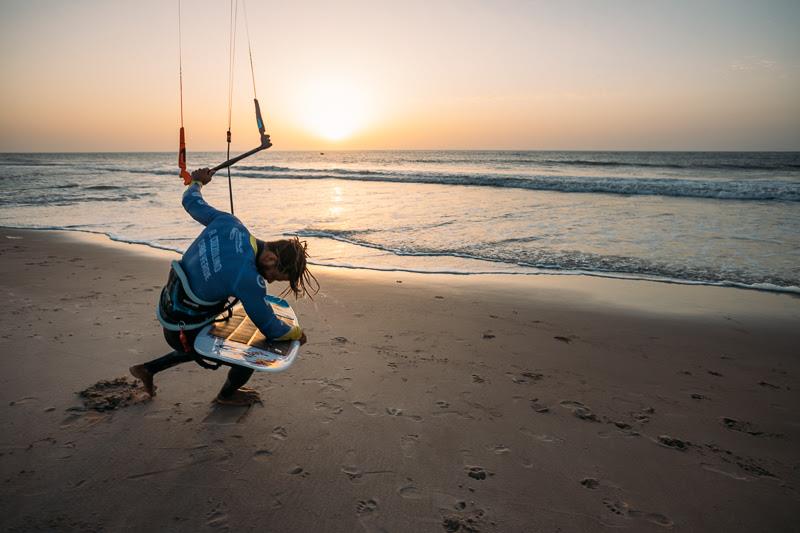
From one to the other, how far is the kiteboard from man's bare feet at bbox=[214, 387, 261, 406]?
0.56m

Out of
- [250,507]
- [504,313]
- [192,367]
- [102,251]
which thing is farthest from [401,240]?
[250,507]

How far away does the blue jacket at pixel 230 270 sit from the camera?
279 cm

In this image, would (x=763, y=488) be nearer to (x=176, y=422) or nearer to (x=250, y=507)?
(x=250, y=507)

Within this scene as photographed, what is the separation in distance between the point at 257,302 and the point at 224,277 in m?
0.25

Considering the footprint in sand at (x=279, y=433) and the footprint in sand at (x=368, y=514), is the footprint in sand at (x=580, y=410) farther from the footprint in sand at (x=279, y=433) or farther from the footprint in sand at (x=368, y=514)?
the footprint in sand at (x=279, y=433)

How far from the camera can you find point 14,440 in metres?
2.98

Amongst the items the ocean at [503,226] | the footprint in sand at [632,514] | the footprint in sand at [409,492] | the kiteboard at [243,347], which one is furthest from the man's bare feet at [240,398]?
the ocean at [503,226]

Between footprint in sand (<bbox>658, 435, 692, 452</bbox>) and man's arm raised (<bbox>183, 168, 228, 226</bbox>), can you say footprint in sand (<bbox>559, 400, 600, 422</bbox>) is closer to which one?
footprint in sand (<bbox>658, 435, 692, 452</bbox>)

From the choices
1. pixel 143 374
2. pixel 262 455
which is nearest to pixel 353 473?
pixel 262 455

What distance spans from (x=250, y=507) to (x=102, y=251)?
8223mm

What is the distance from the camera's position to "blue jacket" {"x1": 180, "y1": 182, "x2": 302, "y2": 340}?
Answer: 279 centimetres

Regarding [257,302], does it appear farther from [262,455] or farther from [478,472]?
[478,472]

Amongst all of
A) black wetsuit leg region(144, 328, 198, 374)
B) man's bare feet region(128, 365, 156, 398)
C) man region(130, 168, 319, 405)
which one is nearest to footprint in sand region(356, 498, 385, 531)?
man region(130, 168, 319, 405)

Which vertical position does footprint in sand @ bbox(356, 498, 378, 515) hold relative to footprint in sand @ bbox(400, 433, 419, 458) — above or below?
below
